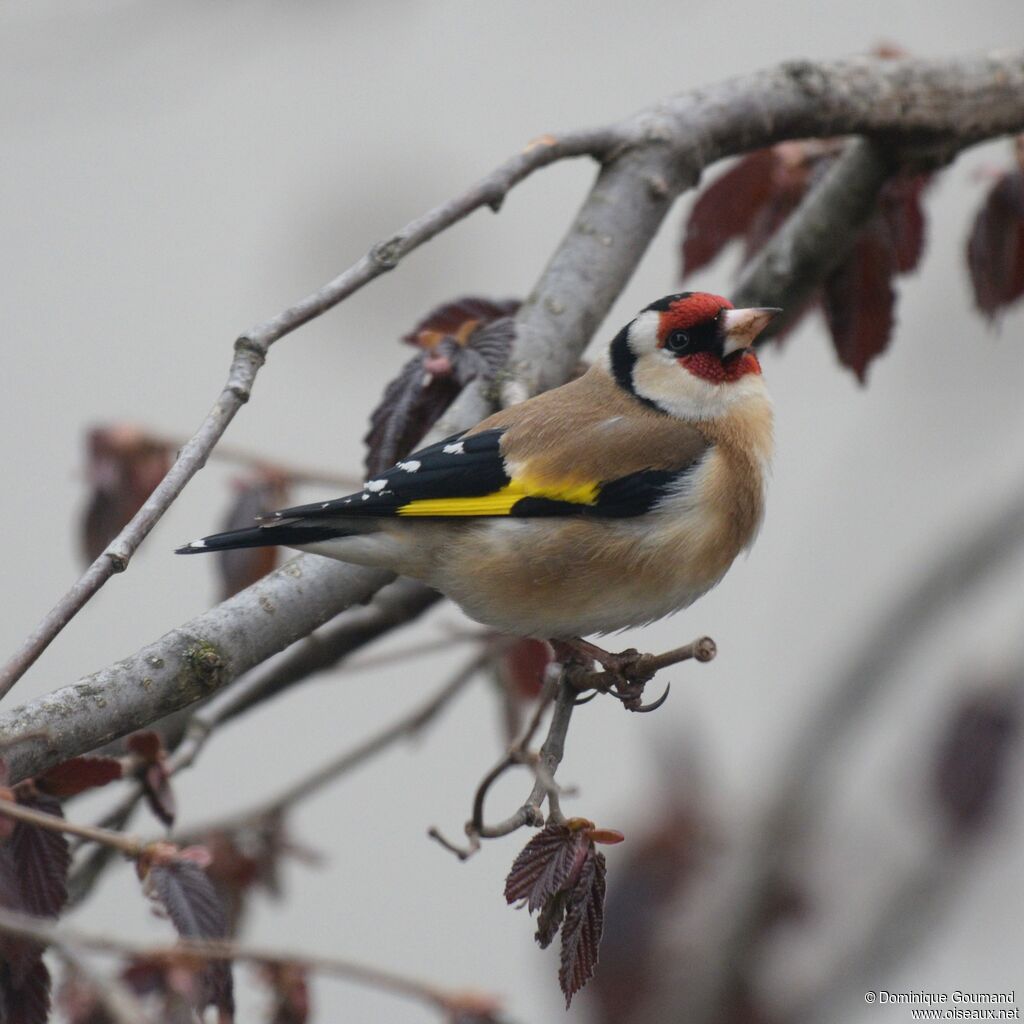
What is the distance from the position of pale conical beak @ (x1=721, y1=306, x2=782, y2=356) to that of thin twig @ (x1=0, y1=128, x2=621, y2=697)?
1.59 feet

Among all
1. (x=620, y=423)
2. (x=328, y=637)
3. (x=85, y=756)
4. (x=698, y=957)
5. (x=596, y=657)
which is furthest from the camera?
(x=698, y=957)

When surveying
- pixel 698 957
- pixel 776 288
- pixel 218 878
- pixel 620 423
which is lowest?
pixel 698 957

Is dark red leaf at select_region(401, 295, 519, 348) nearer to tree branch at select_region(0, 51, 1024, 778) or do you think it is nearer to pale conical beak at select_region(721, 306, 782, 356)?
tree branch at select_region(0, 51, 1024, 778)

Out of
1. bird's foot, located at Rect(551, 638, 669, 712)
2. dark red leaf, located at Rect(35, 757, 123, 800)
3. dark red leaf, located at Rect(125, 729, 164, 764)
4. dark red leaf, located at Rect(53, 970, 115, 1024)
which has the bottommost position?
dark red leaf, located at Rect(53, 970, 115, 1024)

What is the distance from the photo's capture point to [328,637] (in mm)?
3174

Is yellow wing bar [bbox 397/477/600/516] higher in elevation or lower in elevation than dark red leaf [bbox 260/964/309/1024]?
higher

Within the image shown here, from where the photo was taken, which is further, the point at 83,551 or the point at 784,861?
the point at 784,861

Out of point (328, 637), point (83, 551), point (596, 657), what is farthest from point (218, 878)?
point (596, 657)

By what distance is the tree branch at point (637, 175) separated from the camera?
2.25 metres

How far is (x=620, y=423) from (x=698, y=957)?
81.8 inches

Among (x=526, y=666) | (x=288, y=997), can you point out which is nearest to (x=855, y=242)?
(x=526, y=666)

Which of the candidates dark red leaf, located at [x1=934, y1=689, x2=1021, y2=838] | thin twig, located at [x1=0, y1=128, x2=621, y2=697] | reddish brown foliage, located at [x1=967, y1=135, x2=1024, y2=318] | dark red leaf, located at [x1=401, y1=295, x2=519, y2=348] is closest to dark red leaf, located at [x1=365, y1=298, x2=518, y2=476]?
dark red leaf, located at [x1=401, y1=295, x2=519, y2=348]

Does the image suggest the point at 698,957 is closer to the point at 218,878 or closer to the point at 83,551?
the point at 218,878

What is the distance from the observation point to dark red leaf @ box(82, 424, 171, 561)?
9.99 ft
